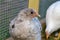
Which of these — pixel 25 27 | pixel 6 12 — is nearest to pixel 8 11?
pixel 6 12

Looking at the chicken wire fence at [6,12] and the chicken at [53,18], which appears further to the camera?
the chicken at [53,18]

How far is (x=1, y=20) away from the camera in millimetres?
2104

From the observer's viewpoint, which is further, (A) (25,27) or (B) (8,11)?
(B) (8,11)

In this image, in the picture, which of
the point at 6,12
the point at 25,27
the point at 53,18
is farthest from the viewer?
the point at 53,18

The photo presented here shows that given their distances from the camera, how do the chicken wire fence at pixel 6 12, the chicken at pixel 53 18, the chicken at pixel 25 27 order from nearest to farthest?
the chicken at pixel 25 27
the chicken wire fence at pixel 6 12
the chicken at pixel 53 18

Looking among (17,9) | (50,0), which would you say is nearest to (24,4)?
(17,9)

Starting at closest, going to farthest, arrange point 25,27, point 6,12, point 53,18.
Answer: point 25,27
point 6,12
point 53,18

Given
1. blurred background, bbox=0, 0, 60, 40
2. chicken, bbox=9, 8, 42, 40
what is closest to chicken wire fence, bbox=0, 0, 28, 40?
blurred background, bbox=0, 0, 60, 40

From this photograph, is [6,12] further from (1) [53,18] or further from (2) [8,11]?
(1) [53,18]

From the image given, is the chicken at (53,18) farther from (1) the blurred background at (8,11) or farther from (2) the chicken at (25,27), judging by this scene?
(2) the chicken at (25,27)

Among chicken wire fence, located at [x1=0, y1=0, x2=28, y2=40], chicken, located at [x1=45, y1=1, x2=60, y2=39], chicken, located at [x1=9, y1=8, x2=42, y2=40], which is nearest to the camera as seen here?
chicken, located at [x1=9, y1=8, x2=42, y2=40]

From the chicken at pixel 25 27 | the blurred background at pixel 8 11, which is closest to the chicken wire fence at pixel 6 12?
the blurred background at pixel 8 11

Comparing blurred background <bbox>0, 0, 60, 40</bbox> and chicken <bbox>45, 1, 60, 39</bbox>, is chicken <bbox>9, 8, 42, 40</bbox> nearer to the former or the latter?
blurred background <bbox>0, 0, 60, 40</bbox>

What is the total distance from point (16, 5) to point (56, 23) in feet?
1.83
